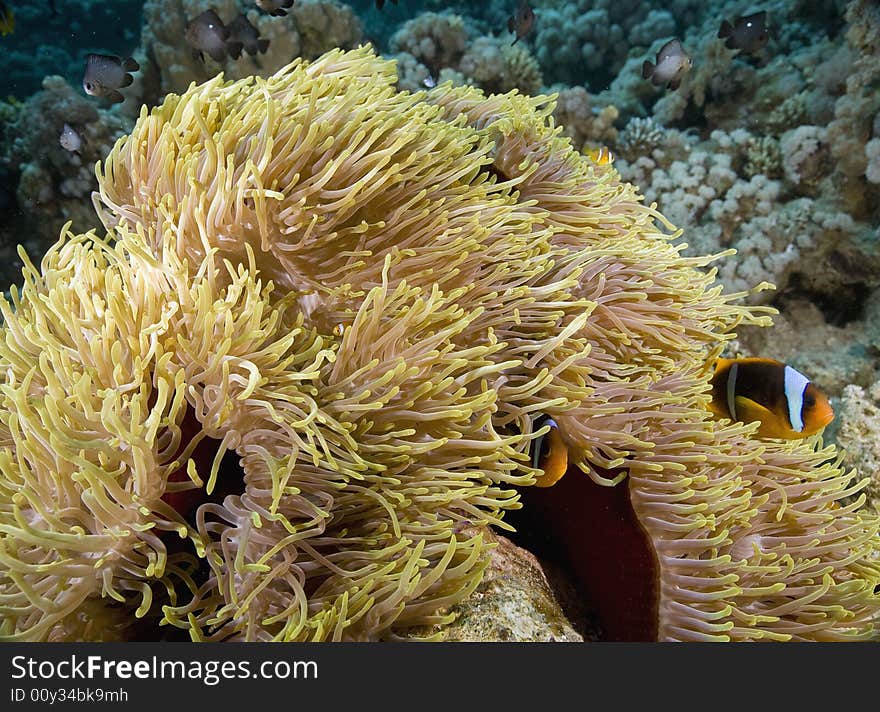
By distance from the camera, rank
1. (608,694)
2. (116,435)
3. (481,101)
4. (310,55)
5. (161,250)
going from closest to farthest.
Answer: (116,435)
(608,694)
(161,250)
(481,101)
(310,55)

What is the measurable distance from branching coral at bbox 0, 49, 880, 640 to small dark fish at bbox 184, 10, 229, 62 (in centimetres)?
392

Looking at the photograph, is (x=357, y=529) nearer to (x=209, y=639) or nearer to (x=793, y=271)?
(x=209, y=639)

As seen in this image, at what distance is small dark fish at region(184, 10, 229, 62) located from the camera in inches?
184

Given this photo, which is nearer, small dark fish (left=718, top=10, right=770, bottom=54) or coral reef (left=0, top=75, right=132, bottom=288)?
small dark fish (left=718, top=10, right=770, bottom=54)

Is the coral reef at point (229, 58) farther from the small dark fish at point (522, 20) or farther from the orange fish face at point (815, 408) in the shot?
the orange fish face at point (815, 408)

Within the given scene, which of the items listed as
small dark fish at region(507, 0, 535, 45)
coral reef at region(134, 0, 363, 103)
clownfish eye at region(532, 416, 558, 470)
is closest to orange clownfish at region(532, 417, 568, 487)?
clownfish eye at region(532, 416, 558, 470)

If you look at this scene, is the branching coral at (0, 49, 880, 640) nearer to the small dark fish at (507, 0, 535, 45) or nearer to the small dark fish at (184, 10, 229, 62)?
the small dark fish at (184, 10, 229, 62)

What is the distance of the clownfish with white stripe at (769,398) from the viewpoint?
4.93ft

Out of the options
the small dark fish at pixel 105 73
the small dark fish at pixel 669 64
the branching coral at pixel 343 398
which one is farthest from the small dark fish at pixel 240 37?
the branching coral at pixel 343 398

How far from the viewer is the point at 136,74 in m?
5.62

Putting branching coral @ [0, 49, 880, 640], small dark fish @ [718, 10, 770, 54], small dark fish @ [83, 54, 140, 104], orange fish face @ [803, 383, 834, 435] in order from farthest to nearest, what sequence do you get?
small dark fish @ [718, 10, 770, 54] → small dark fish @ [83, 54, 140, 104] → orange fish face @ [803, 383, 834, 435] → branching coral @ [0, 49, 880, 640]

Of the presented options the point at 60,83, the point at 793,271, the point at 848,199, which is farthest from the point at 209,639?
the point at 60,83

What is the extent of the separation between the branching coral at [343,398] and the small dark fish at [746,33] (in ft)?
13.5

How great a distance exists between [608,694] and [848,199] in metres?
3.78
